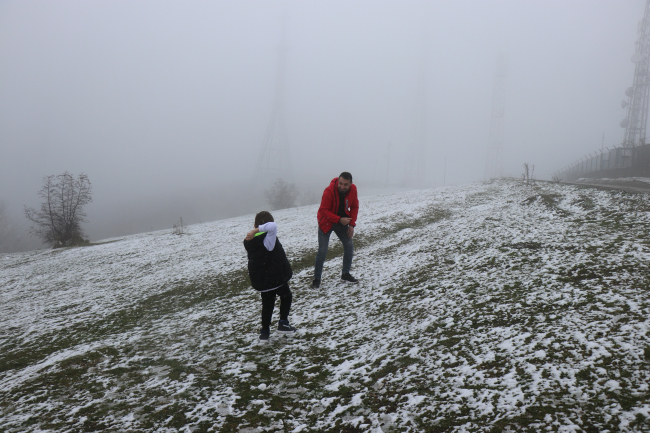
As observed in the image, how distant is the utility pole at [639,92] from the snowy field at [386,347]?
52760 mm

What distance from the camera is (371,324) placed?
6945 millimetres

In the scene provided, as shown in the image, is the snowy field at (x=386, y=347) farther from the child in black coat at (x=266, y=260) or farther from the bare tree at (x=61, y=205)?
the bare tree at (x=61, y=205)

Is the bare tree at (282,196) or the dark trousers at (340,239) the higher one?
the dark trousers at (340,239)

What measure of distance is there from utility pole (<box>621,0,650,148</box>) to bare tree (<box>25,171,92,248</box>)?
69.9 m

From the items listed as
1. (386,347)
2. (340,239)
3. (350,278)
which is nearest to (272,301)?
(386,347)

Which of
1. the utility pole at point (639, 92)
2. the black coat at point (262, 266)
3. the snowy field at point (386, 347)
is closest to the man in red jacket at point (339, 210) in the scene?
the snowy field at point (386, 347)

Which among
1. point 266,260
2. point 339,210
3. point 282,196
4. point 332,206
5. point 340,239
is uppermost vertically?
point 332,206

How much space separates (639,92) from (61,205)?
78.3 metres

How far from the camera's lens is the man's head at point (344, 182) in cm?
816

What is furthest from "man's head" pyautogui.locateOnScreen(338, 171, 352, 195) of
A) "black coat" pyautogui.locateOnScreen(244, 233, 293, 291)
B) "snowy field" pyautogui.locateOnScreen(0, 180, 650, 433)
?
"black coat" pyautogui.locateOnScreen(244, 233, 293, 291)

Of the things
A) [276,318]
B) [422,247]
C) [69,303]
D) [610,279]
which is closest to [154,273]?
[69,303]

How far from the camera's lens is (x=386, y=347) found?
5.89 m

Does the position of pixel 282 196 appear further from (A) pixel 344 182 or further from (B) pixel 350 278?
(A) pixel 344 182

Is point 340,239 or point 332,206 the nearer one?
point 332,206
